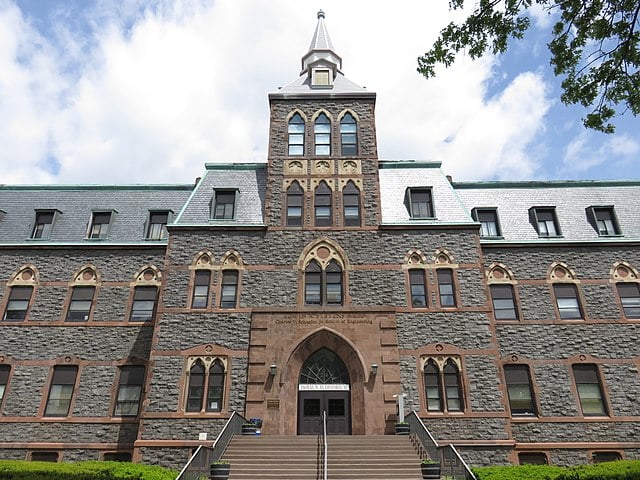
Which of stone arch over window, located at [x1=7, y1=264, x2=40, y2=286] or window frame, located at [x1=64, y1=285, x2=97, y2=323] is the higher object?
stone arch over window, located at [x1=7, y1=264, x2=40, y2=286]

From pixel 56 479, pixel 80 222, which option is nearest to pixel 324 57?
pixel 80 222

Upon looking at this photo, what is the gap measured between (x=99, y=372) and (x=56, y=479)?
27.0 ft

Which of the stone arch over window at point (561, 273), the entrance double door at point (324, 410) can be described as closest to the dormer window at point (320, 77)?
the stone arch over window at point (561, 273)

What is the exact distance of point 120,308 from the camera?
75.9ft

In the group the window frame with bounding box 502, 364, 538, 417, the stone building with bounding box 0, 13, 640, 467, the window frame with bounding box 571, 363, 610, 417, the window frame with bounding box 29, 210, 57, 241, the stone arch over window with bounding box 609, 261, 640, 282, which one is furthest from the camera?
the window frame with bounding box 29, 210, 57, 241

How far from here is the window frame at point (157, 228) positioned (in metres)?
25.2

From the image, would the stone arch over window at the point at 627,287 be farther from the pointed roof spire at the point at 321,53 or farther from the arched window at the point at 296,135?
the pointed roof spire at the point at 321,53

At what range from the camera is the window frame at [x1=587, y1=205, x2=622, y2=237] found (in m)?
24.3

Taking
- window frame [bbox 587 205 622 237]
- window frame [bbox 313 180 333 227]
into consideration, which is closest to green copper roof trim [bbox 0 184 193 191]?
window frame [bbox 313 180 333 227]

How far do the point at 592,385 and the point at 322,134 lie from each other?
16824 mm

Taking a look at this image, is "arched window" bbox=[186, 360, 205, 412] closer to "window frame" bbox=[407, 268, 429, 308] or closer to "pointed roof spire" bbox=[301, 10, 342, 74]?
"window frame" bbox=[407, 268, 429, 308]

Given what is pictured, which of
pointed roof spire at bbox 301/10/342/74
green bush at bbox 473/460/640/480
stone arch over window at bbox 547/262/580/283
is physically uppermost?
pointed roof spire at bbox 301/10/342/74

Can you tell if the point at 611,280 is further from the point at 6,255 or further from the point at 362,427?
the point at 6,255

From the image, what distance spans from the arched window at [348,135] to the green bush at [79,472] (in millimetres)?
16482
